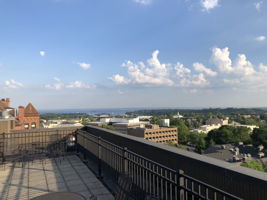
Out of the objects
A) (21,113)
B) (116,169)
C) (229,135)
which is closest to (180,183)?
(116,169)

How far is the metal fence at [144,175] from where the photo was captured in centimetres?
229

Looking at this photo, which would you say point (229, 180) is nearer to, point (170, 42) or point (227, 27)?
point (227, 27)

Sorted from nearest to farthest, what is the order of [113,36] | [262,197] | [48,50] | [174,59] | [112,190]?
[262,197]
[112,190]
[48,50]
[113,36]
[174,59]

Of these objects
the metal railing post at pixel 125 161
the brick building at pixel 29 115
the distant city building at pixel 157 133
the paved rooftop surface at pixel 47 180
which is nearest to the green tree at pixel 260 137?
the distant city building at pixel 157 133

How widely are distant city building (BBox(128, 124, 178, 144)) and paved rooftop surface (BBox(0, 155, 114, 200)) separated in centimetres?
6639

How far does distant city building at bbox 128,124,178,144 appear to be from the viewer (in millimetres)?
73938

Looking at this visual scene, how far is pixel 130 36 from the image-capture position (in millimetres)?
24031

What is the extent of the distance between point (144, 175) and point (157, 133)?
248 ft

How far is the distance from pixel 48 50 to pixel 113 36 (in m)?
7.06

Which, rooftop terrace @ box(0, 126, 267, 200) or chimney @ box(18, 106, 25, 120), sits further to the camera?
chimney @ box(18, 106, 25, 120)

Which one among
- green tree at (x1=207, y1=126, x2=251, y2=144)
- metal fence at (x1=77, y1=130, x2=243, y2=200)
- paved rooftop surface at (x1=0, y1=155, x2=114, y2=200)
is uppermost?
metal fence at (x1=77, y1=130, x2=243, y2=200)

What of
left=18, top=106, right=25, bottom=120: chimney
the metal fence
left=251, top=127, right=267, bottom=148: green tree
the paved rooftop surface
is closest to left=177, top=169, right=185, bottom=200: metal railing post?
the metal fence

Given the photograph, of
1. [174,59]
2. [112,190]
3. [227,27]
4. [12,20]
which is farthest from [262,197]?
[174,59]

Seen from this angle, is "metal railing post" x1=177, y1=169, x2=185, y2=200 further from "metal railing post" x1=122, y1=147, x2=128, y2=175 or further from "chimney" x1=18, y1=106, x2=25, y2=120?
"chimney" x1=18, y1=106, x2=25, y2=120
